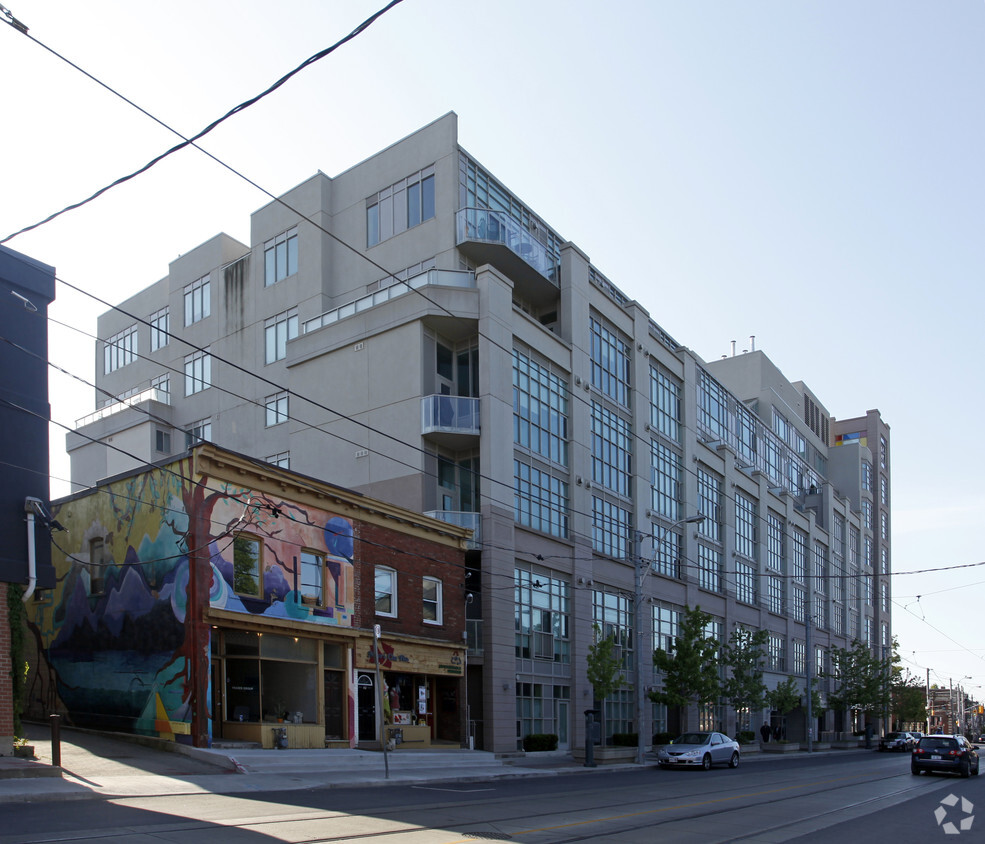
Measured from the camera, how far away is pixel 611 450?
45.5 metres

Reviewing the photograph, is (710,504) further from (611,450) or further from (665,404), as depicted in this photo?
(611,450)

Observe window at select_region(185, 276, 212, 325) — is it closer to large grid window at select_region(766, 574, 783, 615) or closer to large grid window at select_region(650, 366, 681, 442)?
large grid window at select_region(650, 366, 681, 442)

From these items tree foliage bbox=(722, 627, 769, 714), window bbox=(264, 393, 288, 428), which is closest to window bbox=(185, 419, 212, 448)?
window bbox=(264, 393, 288, 428)

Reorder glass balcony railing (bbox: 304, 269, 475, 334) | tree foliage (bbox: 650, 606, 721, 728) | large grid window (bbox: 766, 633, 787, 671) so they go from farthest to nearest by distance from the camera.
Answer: large grid window (bbox: 766, 633, 787, 671)
tree foliage (bbox: 650, 606, 721, 728)
glass balcony railing (bbox: 304, 269, 475, 334)

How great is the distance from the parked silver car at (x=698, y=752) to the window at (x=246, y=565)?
16.8 m

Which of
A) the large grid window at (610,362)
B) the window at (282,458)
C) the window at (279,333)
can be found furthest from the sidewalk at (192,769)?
the window at (279,333)

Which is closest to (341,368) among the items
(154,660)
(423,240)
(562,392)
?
(423,240)

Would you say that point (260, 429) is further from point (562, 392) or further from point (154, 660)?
point (154, 660)

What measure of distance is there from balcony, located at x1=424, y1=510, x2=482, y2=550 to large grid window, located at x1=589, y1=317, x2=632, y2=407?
11.3 m

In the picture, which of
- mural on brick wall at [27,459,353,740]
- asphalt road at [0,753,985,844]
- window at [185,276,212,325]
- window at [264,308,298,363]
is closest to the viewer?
asphalt road at [0,753,985,844]

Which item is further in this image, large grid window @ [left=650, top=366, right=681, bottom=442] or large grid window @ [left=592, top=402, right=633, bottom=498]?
large grid window @ [left=650, top=366, right=681, bottom=442]

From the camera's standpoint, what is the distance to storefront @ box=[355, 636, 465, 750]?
29.4m

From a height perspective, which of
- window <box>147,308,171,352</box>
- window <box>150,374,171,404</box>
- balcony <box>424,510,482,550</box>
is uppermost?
window <box>147,308,171,352</box>

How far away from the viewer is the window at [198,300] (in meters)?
50.8
